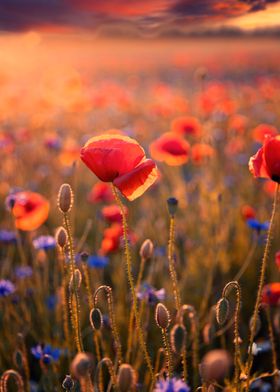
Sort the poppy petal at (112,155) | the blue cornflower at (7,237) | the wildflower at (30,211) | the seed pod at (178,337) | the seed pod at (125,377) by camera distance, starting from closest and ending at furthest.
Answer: the seed pod at (125,377) → the seed pod at (178,337) → the poppy petal at (112,155) → the wildflower at (30,211) → the blue cornflower at (7,237)

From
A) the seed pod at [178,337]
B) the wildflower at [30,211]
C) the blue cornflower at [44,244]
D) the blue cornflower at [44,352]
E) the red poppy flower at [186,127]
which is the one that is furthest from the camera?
the red poppy flower at [186,127]

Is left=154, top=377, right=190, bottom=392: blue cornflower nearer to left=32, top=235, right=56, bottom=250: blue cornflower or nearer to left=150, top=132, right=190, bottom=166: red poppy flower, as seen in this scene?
left=32, top=235, right=56, bottom=250: blue cornflower

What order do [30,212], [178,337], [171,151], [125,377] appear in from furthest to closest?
[171,151] → [30,212] → [178,337] → [125,377]

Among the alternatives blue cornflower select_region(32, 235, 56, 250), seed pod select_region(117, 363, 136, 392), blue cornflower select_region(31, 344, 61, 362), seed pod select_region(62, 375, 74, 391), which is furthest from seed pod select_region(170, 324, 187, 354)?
blue cornflower select_region(32, 235, 56, 250)

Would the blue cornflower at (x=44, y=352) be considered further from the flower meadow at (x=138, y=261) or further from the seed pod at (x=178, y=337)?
the seed pod at (x=178, y=337)

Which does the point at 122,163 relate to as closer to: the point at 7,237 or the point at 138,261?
the point at 7,237

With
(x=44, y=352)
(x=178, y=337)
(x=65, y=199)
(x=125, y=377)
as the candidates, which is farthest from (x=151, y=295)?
(x=125, y=377)

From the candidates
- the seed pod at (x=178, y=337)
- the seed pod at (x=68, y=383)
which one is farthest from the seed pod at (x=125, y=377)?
the seed pod at (x=68, y=383)
